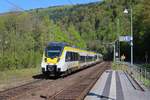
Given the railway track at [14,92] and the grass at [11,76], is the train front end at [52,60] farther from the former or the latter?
the railway track at [14,92]

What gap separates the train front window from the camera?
39.6m

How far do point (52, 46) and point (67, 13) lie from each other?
109m

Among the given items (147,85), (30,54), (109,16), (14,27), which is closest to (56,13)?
(109,16)

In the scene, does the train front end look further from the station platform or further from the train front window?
the station platform

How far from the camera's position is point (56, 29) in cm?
10825

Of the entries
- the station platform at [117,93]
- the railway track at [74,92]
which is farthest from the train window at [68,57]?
the station platform at [117,93]

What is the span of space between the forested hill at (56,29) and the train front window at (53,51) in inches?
405

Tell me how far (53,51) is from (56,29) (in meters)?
68.4

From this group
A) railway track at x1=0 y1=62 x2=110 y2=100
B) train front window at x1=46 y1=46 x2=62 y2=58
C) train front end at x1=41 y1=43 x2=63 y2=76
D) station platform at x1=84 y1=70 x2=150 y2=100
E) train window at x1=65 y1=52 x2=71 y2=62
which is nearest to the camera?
station platform at x1=84 y1=70 x2=150 y2=100

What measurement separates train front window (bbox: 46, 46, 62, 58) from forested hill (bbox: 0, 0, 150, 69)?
10277 mm

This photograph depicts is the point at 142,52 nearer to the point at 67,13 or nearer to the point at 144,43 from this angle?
the point at 144,43

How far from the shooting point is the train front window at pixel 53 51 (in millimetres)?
39625

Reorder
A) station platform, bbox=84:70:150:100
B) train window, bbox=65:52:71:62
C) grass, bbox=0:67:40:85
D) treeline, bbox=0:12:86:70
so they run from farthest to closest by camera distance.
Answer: treeline, bbox=0:12:86:70 → train window, bbox=65:52:71:62 → grass, bbox=0:67:40:85 → station platform, bbox=84:70:150:100

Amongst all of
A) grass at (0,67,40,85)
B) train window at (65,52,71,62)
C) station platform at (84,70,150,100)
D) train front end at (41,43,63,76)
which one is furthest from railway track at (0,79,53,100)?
train window at (65,52,71,62)
